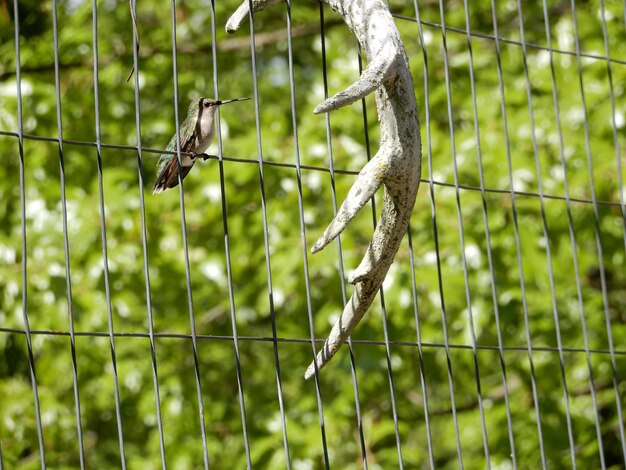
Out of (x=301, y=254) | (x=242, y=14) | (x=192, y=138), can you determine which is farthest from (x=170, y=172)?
(x=301, y=254)

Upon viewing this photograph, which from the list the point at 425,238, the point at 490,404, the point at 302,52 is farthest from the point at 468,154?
the point at 302,52

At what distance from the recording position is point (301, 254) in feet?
14.7

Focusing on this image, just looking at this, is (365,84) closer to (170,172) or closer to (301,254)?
→ (170,172)

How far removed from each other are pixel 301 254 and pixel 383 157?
2435mm

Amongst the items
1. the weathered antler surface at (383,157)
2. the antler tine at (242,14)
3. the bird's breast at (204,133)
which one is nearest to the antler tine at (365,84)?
the weathered antler surface at (383,157)

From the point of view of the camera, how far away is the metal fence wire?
455 cm

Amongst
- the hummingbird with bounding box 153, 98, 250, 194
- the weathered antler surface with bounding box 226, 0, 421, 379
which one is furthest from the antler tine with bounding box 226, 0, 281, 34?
the hummingbird with bounding box 153, 98, 250, 194

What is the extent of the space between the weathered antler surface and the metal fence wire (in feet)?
7.01

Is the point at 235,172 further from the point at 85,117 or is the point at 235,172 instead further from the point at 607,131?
the point at 607,131

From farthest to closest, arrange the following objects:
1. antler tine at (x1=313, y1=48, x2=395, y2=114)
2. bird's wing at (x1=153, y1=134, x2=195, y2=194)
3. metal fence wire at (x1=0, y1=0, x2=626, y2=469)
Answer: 1. metal fence wire at (x1=0, y1=0, x2=626, y2=469)
2. bird's wing at (x1=153, y1=134, x2=195, y2=194)
3. antler tine at (x1=313, y1=48, x2=395, y2=114)

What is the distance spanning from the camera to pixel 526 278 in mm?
4648

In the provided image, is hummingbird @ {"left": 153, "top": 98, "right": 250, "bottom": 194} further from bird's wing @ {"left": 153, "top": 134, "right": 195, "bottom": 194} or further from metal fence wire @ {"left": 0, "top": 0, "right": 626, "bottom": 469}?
metal fence wire @ {"left": 0, "top": 0, "right": 626, "bottom": 469}

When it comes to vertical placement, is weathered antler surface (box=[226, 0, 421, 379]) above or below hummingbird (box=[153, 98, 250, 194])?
above

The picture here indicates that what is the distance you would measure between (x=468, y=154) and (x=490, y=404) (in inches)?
47.0
